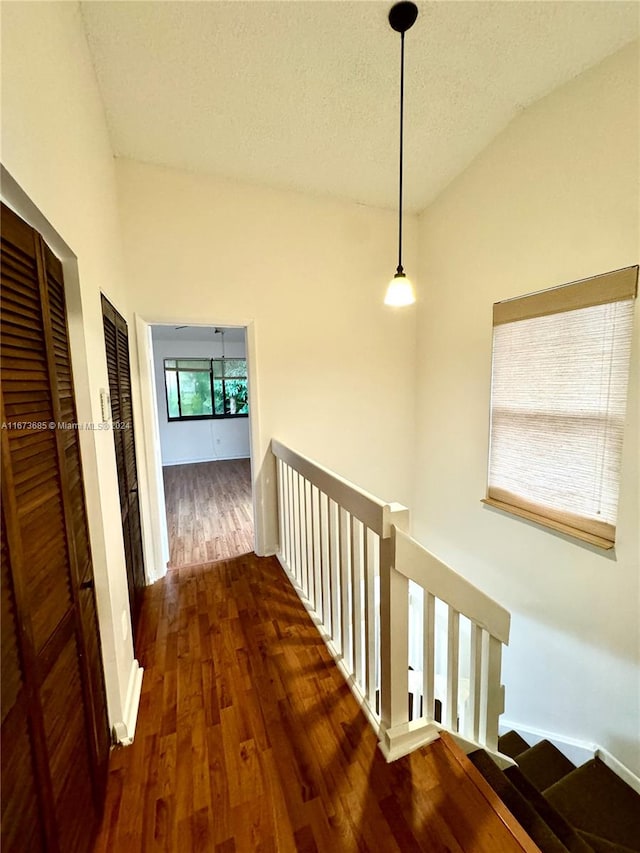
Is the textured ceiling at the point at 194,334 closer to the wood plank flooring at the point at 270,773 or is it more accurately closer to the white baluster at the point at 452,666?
the wood plank flooring at the point at 270,773

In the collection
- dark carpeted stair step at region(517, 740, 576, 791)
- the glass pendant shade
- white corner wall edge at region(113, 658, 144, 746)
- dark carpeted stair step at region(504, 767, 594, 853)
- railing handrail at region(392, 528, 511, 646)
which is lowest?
dark carpeted stair step at region(517, 740, 576, 791)

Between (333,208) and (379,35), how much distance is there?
127 centimetres

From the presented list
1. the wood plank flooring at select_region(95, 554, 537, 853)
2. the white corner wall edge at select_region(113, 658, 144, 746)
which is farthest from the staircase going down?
the white corner wall edge at select_region(113, 658, 144, 746)

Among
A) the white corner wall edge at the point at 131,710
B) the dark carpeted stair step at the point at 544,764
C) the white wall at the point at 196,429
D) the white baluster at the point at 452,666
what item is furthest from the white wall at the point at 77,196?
the white wall at the point at 196,429

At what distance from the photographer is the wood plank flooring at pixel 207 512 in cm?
321

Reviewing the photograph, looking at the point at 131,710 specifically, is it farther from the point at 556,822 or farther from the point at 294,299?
the point at 294,299

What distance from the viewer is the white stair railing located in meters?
1.29

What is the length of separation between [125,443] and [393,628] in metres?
1.80

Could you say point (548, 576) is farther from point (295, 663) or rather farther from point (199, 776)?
point (199, 776)

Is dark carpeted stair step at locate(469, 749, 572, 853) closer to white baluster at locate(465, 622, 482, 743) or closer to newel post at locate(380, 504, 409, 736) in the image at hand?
white baluster at locate(465, 622, 482, 743)

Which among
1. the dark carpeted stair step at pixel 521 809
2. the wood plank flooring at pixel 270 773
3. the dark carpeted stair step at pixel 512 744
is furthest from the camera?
the dark carpeted stair step at pixel 512 744

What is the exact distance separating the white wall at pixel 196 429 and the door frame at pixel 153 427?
4223 millimetres

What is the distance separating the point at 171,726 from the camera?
58.2 inches

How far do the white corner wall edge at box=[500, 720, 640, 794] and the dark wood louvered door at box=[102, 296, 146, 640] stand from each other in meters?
2.91
